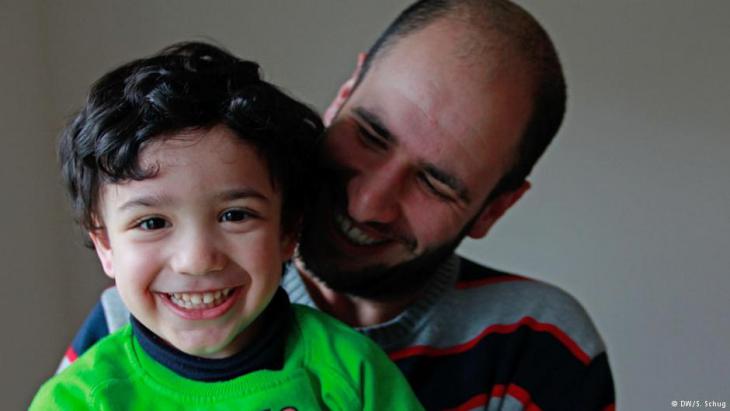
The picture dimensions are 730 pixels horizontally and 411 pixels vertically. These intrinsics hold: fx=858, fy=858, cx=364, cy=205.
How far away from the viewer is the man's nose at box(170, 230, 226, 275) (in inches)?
29.8

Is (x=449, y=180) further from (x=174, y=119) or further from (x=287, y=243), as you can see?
(x=174, y=119)

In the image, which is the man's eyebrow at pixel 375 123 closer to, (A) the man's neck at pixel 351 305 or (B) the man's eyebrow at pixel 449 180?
(B) the man's eyebrow at pixel 449 180

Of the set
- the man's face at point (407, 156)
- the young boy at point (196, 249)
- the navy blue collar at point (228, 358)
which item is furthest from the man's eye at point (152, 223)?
the man's face at point (407, 156)

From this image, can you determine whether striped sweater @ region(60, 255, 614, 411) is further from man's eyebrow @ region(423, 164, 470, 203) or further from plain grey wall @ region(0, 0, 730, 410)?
plain grey wall @ region(0, 0, 730, 410)

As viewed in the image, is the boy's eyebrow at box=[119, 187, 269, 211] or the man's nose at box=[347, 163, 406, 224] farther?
the man's nose at box=[347, 163, 406, 224]

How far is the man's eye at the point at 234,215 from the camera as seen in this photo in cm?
78

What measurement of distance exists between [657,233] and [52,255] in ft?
5.11

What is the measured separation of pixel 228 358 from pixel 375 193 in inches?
11.2

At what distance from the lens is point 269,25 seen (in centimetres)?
212

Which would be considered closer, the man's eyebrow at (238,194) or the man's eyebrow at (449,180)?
the man's eyebrow at (238,194)

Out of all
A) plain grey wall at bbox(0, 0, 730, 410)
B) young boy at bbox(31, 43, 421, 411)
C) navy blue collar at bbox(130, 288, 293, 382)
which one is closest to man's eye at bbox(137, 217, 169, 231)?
young boy at bbox(31, 43, 421, 411)

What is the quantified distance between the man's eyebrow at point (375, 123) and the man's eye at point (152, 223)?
34 centimetres

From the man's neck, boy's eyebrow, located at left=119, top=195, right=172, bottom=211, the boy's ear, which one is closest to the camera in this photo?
boy's eyebrow, located at left=119, top=195, right=172, bottom=211

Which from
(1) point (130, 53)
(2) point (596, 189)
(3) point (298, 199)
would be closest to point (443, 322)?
(3) point (298, 199)
